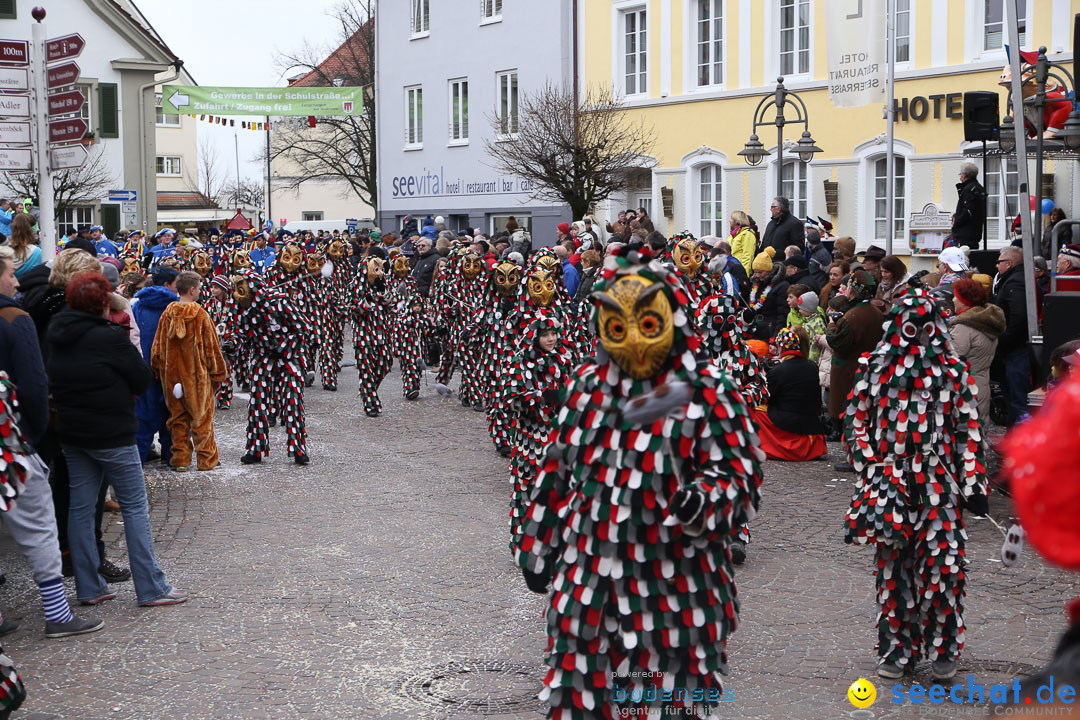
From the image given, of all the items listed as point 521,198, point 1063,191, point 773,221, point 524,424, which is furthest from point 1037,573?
point 521,198

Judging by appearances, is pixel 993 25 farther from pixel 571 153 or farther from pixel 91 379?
pixel 91 379

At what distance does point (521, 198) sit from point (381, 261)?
17111mm

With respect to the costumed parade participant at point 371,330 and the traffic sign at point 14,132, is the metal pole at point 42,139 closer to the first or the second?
the traffic sign at point 14,132

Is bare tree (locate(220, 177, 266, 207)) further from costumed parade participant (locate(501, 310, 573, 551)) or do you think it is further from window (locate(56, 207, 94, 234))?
costumed parade participant (locate(501, 310, 573, 551))

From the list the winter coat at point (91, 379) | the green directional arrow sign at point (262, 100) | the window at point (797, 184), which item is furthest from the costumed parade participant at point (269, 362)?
the green directional arrow sign at point (262, 100)

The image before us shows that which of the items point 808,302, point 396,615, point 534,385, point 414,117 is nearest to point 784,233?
point 808,302

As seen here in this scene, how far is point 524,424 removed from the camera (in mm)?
8586

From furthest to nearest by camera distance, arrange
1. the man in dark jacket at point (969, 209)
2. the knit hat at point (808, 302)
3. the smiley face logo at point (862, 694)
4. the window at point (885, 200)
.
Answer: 1. the window at point (885, 200)
2. the man in dark jacket at point (969, 209)
3. the knit hat at point (808, 302)
4. the smiley face logo at point (862, 694)

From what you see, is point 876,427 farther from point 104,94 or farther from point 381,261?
point 104,94

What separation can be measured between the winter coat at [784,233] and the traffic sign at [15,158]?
32.1 ft

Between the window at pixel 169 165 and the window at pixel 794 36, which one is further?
the window at pixel 169 165

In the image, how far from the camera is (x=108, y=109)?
42188 mm

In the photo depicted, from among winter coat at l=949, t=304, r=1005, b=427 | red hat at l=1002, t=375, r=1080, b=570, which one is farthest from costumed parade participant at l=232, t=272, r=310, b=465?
red hat at l=1002, t=375, r=1080, b=570

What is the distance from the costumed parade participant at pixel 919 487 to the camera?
6008 mm
